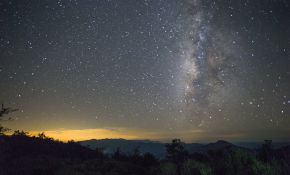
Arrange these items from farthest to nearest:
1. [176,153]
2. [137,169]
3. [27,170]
→ [176,153]
[137,169]
[27,170]

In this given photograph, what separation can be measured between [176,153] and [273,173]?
2622cm

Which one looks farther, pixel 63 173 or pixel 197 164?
pixel 63 173

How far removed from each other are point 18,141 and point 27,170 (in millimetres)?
12248

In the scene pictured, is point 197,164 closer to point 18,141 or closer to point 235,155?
point 235,155

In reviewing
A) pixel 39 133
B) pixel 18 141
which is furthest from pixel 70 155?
pixel 39 133

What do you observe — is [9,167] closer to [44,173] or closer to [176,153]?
[44,173]

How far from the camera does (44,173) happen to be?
66.5ft

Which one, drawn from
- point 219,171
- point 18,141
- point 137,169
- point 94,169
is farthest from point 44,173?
point 18,141

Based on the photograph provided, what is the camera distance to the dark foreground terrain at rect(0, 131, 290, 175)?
51.2 feet

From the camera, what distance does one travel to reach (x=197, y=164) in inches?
723

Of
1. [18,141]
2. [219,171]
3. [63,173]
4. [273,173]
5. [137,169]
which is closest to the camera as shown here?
[273,173]

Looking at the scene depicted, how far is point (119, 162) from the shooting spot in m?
24.6

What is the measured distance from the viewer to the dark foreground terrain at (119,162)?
15609 millimetres

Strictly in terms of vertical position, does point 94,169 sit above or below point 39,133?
below
